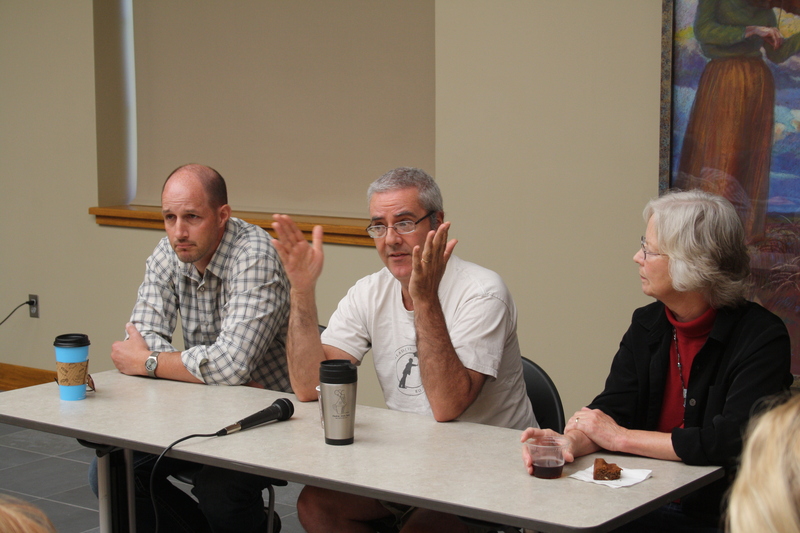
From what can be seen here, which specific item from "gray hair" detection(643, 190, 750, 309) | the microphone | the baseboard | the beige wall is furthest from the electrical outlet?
"gray hair" detection(643, 190, 750, 309)

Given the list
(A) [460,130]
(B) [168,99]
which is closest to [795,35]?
(A) [460,130]

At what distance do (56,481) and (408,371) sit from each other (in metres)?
2.12

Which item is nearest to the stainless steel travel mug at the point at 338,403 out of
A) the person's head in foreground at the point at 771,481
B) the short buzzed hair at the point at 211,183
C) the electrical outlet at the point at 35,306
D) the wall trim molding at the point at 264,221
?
the short buzzed hair at the point at 211,183

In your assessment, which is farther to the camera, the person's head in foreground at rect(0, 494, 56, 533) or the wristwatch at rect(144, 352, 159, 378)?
the wristwatch at rect(144, 352, 159, 378)

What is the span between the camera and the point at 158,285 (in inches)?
113

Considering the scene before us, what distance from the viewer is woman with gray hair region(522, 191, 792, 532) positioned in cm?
184

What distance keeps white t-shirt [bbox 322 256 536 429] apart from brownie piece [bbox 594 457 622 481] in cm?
58

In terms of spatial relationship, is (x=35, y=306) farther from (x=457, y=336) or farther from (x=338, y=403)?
(x=338, y=403)

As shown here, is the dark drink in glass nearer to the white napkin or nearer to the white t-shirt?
the white napkin

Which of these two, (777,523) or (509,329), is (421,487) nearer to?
(509,329)

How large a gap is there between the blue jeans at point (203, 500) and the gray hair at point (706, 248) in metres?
1.19

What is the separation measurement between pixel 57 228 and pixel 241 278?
2873mm

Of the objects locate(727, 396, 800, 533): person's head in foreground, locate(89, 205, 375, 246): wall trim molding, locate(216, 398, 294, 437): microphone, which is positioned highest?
locate(727, 396, 800, 533): person's head in foreground

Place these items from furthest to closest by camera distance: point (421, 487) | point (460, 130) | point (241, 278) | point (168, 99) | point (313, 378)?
point (168, 99), point (460, 130), point (241, 278), point (313, 378), point (421, 487)
